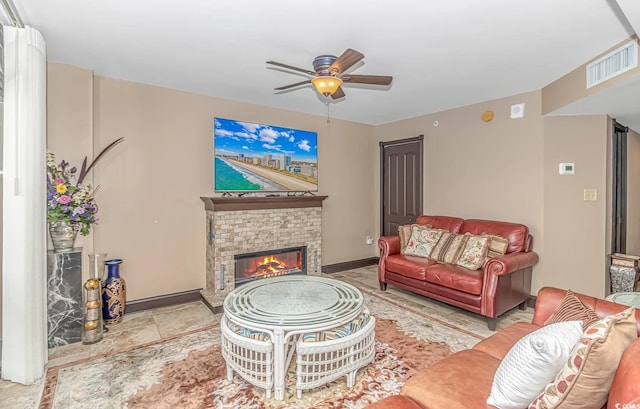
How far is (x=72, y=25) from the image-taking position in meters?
2.35

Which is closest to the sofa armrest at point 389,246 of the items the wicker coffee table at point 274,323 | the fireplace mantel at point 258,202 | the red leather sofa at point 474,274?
the red leather sofa at point 474,274

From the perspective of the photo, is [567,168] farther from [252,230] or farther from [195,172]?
[195,172]

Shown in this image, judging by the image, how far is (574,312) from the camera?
1.67m

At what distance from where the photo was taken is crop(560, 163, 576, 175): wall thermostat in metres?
3.62

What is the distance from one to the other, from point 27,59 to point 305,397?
9.98ft

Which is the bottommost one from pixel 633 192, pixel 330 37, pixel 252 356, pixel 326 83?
pixel 252 356

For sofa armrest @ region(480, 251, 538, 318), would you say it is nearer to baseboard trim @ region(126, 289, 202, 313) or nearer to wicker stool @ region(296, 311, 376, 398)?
wicker stool @ region(296, 311, 376, 398)

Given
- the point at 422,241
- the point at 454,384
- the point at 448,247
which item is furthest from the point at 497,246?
the point at 454,384

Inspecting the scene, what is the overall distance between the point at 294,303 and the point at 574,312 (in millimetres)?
1724

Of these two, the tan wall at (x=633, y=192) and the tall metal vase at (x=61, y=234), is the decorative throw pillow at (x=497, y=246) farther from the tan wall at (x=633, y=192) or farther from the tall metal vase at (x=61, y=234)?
the tall metal vase at (x=61, y=234)

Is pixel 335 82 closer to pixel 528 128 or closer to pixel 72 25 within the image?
pixel 72 25

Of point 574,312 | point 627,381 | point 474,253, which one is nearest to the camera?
point 627,381

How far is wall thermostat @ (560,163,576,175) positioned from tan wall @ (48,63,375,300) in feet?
10.1

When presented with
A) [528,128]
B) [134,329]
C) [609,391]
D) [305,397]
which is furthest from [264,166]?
[609,391]
